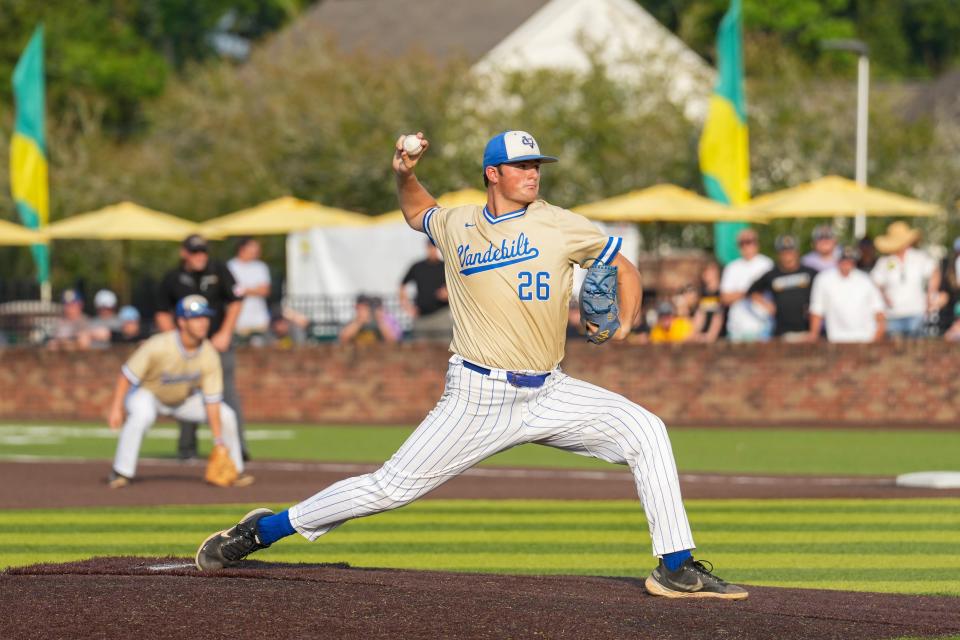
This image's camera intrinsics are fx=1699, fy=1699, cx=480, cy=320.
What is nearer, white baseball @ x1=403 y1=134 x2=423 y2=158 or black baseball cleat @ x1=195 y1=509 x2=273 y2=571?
white baseball @ x1=403 y1=134 x2=423 y2=158

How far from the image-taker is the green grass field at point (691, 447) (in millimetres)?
16266

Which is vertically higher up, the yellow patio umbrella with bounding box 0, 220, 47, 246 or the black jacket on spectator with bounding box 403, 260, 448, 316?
the yellow patio umbrella with bounding box 0, 220, 47, 246

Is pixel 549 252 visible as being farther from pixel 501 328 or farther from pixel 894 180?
pixel 894 180

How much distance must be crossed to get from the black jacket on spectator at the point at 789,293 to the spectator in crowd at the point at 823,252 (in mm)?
226

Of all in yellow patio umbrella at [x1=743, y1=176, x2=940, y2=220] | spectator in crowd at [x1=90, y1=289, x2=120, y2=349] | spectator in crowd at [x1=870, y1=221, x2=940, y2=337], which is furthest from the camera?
yellow patio umbrella at [x1=743, y1=176, x2=940, y2=220]

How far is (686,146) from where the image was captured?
122 ft

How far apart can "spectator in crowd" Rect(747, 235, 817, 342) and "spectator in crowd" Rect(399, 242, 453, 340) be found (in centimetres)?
393

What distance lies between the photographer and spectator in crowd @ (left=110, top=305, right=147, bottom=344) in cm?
2389

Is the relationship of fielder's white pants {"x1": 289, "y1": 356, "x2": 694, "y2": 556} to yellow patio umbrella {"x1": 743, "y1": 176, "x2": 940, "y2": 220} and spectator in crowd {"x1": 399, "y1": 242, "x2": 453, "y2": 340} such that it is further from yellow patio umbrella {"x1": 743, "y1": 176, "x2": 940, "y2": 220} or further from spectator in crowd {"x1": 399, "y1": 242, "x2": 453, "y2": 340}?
yellow patio umbrella {"x1": 743, "y1": 176, "x2": 940, "y2": 220}

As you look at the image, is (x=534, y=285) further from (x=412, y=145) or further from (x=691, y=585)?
(x=691, y=585)

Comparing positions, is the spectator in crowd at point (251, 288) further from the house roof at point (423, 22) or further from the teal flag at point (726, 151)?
the house roof at point (423, 22)

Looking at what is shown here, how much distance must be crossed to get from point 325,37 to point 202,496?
3269 centimetres

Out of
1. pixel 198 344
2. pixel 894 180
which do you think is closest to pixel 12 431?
pixel 198 344

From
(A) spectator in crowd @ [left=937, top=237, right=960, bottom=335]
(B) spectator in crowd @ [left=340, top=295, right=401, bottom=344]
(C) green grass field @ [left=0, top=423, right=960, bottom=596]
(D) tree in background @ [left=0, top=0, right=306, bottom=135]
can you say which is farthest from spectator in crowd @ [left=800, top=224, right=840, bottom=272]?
(D) tree in background @ [left=0, top=0, right=306, bottom=135]
